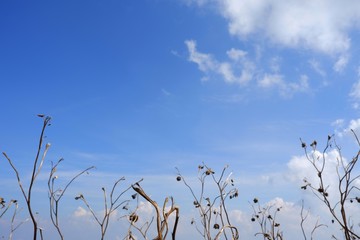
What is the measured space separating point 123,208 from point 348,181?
595 centimetres

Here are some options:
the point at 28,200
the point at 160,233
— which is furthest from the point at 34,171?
the point at 160,233

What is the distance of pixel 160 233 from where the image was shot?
4.16 ft

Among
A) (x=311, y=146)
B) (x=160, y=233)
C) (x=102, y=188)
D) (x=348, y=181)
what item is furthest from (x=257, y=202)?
(x=160, y=233)

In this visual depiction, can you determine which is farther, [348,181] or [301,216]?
[301,216]

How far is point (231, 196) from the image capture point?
14062 millimetres

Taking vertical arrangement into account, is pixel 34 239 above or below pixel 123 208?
below

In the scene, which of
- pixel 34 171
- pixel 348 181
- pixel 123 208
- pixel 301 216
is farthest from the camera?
pixel 301 216

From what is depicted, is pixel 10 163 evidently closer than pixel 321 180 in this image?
Yes

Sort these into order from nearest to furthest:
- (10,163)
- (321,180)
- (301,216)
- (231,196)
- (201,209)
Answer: (10,163) → (321,180) → (301,216) → (201,209) → (231,196)

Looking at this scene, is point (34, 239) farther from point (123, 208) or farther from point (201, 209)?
point (201, 209)

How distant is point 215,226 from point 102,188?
7.11m

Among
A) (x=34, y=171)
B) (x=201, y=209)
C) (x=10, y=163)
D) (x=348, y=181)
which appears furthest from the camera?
(x=201, y=209)

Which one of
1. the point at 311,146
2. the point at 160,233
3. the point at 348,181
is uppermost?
the point at 311,146

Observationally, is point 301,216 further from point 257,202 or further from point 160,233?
point 160,233
